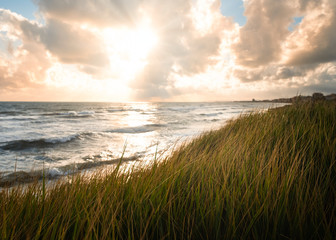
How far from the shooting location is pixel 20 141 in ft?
31.4

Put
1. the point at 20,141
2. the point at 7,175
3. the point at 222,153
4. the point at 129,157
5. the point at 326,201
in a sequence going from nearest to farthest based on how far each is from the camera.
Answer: the point at 326,201, the point at 222,153, the point at 7,175, the point at 129,157, the point at 20,141

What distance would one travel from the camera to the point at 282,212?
1.47 metres

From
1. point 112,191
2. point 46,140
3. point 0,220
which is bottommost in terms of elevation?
point 46,140

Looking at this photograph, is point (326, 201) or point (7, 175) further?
point (7, 175)

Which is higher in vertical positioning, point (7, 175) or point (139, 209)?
point (139, 209)

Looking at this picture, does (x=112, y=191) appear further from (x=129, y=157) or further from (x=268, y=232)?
(x=129, y=157)

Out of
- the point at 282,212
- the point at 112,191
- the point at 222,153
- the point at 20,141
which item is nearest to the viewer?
the point at 282,212

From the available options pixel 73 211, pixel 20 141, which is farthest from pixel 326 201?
A: pixel 20 141

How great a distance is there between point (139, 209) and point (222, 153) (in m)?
1.70

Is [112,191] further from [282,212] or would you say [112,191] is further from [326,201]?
[326,201]

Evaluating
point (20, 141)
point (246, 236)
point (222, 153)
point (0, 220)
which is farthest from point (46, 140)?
point (246, 236)

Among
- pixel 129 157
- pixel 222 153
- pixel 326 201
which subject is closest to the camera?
pixel 326 201

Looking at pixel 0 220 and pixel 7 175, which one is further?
pixel 7 175

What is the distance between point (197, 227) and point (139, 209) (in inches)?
21.3
